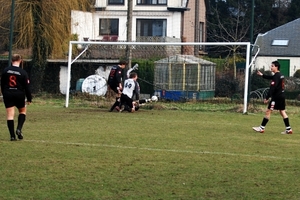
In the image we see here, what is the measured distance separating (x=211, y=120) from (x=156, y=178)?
433 inches

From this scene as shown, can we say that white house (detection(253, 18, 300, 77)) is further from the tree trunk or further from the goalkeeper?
the goalkeeper

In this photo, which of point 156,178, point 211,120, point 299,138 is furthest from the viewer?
point 211,120

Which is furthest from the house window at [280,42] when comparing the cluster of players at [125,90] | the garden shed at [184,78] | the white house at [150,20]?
the cluster of players at [125,90]

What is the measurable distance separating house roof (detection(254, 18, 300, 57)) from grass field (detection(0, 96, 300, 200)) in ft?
111

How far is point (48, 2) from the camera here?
32281mm

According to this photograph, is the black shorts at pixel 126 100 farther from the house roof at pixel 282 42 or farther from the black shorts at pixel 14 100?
the house roof at pixel 282 42

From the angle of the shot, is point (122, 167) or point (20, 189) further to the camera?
point (122, 167)

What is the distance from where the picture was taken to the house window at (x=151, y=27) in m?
55.5

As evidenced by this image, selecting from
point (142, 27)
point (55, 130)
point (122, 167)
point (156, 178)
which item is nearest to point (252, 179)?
point (156, 178)

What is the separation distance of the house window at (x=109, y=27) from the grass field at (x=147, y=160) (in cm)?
3497

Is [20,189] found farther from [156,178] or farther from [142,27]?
[142,27]

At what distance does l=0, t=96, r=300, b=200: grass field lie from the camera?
933 cm

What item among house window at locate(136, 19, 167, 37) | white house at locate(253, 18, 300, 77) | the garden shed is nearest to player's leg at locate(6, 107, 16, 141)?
the garden shed

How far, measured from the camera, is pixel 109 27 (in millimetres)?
56000
